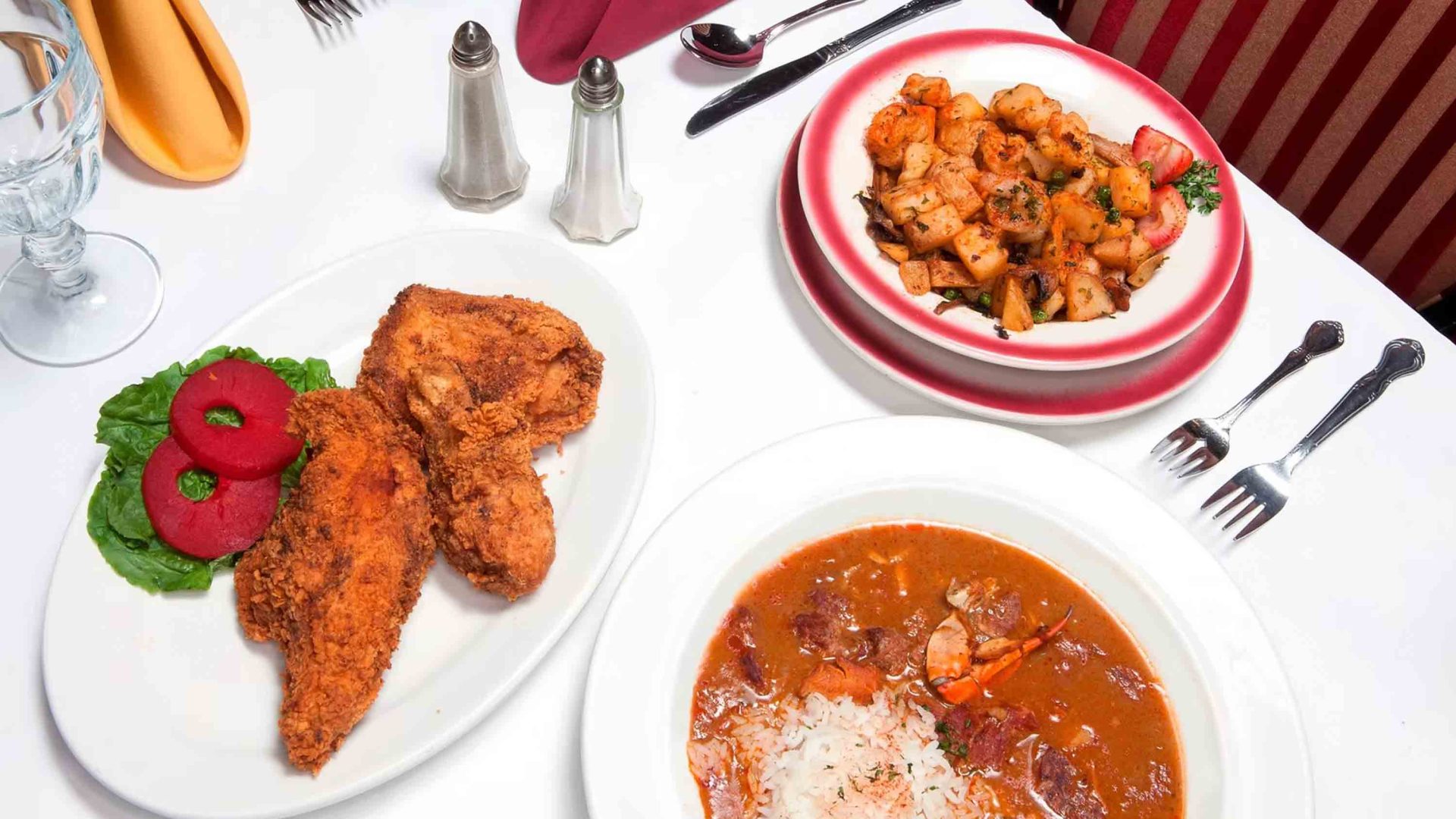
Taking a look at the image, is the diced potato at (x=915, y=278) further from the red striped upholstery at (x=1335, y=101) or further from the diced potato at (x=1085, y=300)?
the red striped upholstery at (x=1335, y=101)

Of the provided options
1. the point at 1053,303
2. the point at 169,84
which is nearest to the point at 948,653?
the point at 1053,303

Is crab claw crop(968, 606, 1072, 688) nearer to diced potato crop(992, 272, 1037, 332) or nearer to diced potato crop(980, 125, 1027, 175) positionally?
diced potato crop(992, 272, 1037, 332)

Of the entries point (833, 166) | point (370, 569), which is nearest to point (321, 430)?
point (370, 569)

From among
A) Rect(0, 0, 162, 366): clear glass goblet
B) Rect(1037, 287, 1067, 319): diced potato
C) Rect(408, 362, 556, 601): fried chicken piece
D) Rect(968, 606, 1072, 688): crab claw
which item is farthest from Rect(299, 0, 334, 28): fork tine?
Rect(968, 606, 1072, 688): crab claw

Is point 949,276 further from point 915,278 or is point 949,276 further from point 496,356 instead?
point 496,356

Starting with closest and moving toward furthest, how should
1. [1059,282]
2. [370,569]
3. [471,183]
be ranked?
[370,569], [1059,282], [471,183]

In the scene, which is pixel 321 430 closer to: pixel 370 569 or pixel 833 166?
pixel 370 569
